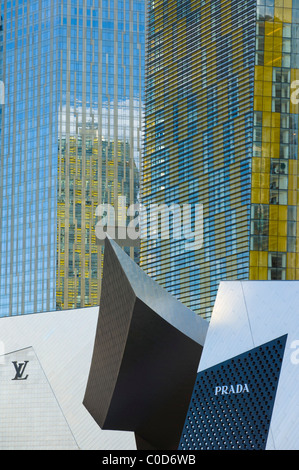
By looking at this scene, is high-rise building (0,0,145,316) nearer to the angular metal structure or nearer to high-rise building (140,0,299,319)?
high-rise building (140,0,299,319)

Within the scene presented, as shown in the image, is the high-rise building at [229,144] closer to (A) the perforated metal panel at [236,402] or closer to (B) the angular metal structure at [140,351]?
(B) the angular metal structure at [140,351]

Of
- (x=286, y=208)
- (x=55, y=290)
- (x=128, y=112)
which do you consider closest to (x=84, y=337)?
(x=286, y=208)

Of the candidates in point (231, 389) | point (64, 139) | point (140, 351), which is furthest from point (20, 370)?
point (64, 139)

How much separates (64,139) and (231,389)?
329 ft

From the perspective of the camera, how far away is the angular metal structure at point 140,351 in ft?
107

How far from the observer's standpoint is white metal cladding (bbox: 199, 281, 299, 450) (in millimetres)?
25344

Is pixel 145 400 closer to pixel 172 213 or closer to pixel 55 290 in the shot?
pixel 172 213

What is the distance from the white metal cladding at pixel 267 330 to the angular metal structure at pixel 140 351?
394 centimetres

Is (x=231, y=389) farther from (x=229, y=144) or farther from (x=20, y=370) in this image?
(x=229, y=144)

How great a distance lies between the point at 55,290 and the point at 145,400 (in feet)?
277

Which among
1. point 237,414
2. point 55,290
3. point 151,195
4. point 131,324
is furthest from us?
point 55,290

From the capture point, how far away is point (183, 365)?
34.2 meters

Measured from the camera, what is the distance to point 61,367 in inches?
1667

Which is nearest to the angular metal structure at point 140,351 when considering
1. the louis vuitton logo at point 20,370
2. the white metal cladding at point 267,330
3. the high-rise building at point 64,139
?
the white metal cladding at point 267,330
